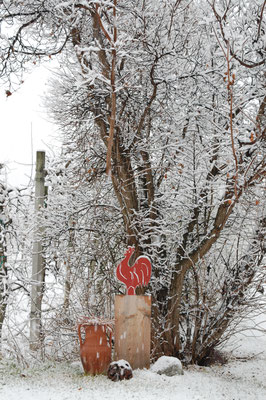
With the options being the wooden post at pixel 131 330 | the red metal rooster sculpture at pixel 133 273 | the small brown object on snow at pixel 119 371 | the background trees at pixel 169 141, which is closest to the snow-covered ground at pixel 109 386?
the small brown object on snow at pixel 119 371

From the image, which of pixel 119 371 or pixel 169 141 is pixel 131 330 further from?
pixel 169 141

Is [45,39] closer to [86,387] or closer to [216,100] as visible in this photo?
[216,100]

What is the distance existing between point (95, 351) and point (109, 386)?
58cm

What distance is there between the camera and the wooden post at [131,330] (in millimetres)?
5820

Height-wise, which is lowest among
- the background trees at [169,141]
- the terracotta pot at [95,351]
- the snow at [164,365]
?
the snow at [164,365]

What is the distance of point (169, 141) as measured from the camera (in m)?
7.69

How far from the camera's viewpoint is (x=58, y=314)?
24.5 ft

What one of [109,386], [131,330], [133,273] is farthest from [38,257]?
[109,386]

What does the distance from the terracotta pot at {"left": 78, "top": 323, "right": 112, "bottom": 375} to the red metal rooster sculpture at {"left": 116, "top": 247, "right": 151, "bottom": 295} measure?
63 cm

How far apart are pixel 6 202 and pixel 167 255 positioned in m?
3.01

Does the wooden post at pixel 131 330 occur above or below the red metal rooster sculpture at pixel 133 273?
below

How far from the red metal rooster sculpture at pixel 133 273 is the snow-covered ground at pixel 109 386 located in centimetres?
104

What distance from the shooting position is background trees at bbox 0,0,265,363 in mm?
6859

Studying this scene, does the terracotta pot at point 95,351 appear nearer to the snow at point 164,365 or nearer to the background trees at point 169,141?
the snow at point 164,365
